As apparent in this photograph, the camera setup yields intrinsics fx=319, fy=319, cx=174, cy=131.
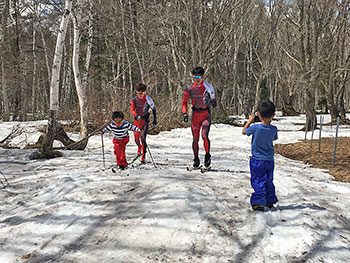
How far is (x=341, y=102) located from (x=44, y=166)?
73.3ft

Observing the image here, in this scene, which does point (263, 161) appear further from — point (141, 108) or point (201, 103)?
point (141, 108)

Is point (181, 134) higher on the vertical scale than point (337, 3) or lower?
lower

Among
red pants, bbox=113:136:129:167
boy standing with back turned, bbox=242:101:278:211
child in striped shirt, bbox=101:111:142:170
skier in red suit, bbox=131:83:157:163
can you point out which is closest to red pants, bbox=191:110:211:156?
child in striped shirt, bbox=101:111:142:170

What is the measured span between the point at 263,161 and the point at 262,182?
27 centimetres

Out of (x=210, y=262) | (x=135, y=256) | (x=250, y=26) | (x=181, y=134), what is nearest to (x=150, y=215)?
(x=135, y=256)

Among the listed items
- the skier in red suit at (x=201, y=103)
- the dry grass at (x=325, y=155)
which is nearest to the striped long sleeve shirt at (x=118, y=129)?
the skier in red suit at (x=201, y=103)

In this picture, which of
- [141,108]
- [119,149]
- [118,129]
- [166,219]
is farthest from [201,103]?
[166,219]

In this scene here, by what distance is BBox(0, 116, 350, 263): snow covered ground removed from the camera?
3.16 meters

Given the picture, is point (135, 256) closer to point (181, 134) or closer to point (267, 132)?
point (267, 132)

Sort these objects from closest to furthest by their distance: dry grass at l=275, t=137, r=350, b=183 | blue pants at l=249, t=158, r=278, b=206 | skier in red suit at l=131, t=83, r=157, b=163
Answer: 1. blue pants at l=249, t=158, r=278, b=206
2. dry grass at l=275, t=137, r=350, b=183
3. skier in red suit at l=131, t=83, r=157, b=163

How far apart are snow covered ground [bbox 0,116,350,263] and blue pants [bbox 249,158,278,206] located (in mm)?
179

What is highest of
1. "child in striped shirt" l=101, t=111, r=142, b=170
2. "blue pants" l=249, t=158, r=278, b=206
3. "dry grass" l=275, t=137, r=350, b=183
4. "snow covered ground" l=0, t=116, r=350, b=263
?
"child in striped shirt" l=101, t=111, r=142, b=170

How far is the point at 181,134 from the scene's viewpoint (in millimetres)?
14805

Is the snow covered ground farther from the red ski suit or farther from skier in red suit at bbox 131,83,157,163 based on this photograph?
skier in red suit at bbox 131,83,157,163
